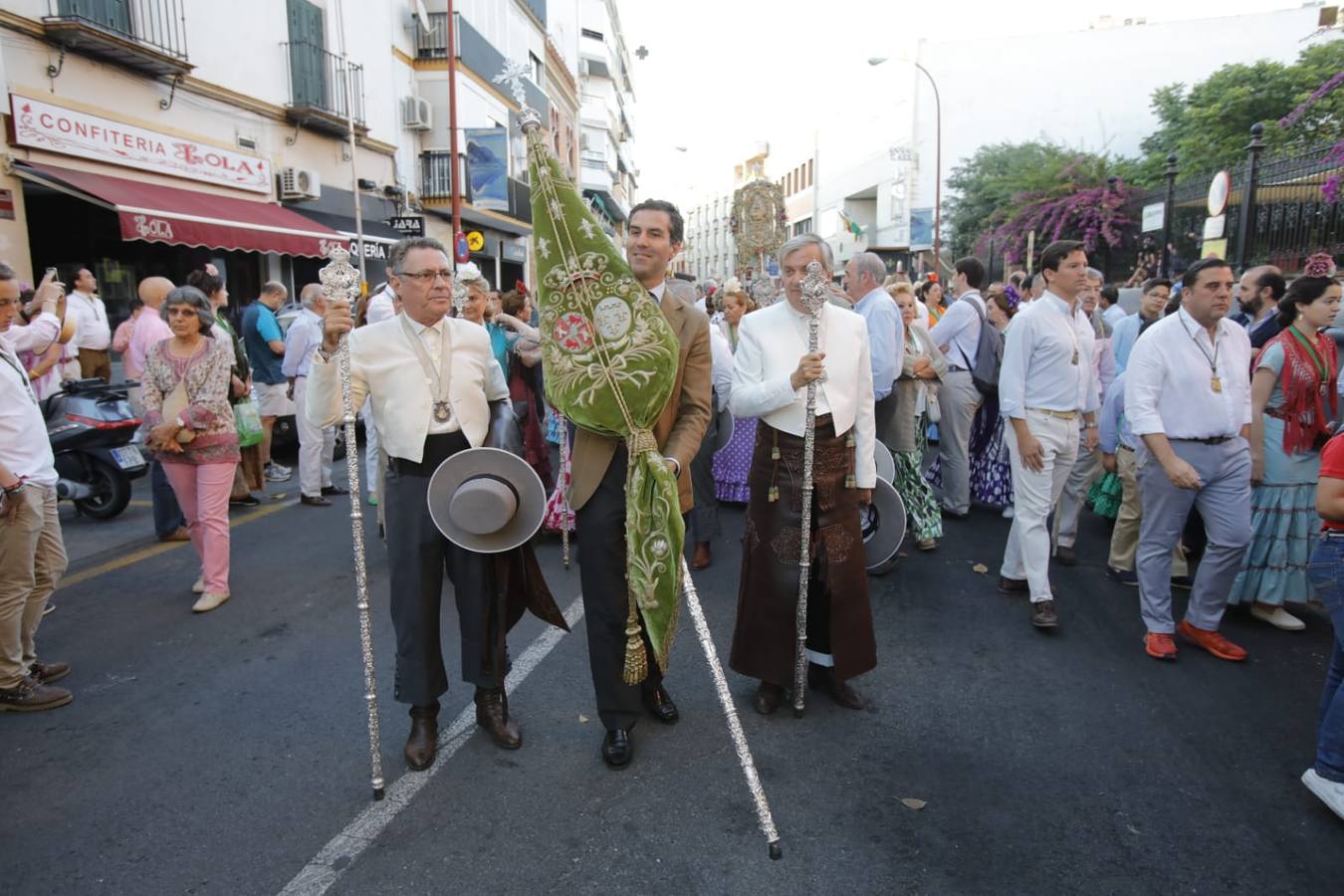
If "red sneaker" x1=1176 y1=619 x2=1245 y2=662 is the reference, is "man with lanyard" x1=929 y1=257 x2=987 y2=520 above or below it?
above

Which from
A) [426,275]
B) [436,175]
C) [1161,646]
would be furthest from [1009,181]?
[426,275]

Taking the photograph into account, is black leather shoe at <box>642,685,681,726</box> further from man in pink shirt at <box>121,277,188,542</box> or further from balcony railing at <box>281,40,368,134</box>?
balcony railing at <box>281,40,368,134</box>

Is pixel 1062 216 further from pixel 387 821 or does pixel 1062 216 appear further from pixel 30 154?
pixel 387 821

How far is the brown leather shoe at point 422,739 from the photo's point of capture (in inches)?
131

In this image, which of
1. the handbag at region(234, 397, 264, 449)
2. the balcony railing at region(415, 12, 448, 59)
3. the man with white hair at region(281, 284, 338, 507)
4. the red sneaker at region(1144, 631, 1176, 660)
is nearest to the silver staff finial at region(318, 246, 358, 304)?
the red sneaker at region(1144, 631, 1176, 660)

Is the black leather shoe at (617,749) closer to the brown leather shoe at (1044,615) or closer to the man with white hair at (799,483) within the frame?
the man with white hair at (799,483)

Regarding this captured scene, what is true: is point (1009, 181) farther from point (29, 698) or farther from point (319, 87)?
point (29, 698)

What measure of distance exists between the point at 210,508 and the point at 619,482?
329 centimetres

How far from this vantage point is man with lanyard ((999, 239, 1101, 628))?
15.4ft

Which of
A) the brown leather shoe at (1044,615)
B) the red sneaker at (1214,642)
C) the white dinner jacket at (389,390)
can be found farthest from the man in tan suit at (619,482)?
the red sneaker at (1214,642)

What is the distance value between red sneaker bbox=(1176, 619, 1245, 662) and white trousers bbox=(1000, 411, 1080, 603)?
67 cm

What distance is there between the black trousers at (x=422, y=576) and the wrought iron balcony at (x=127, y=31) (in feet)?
35.3

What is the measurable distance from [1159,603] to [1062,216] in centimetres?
2283

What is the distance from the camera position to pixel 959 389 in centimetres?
691
